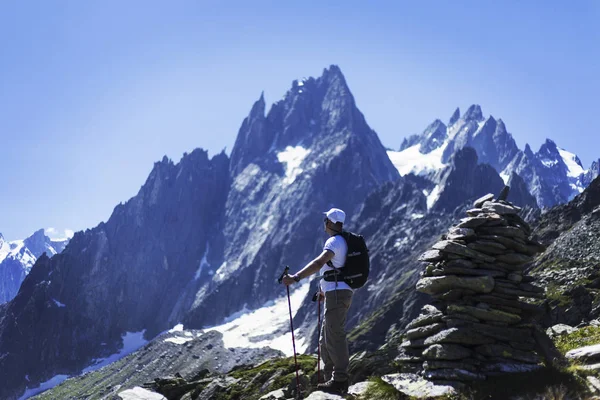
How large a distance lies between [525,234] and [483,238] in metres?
1.62

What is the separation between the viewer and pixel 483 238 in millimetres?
16672

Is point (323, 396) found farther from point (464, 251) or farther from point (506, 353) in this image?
point (464, 251)

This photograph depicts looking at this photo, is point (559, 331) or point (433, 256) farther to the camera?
point (559, 331)

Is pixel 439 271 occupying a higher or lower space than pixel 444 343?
higher

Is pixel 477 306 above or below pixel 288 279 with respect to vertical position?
below

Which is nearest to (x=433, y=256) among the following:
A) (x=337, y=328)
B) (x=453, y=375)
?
(x=453, y=375)

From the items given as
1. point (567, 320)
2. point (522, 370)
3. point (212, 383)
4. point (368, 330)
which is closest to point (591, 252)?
point (567, 320)

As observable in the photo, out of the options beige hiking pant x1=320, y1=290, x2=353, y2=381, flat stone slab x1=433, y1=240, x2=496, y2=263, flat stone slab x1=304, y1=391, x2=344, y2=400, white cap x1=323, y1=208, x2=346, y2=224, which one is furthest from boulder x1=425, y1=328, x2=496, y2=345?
white cap x1=323, y1=208, x2=346, y2=224

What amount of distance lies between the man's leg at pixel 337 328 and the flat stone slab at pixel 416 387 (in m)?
1.45

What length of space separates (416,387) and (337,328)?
2567 millimetres

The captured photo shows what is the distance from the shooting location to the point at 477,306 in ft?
50.8

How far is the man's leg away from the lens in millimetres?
14086

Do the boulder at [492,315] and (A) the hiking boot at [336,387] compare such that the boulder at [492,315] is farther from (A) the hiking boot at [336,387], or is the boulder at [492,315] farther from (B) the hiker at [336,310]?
(A) the hiking boot at [336,387]

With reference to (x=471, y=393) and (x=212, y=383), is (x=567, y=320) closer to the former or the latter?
(x=212, y=383)
